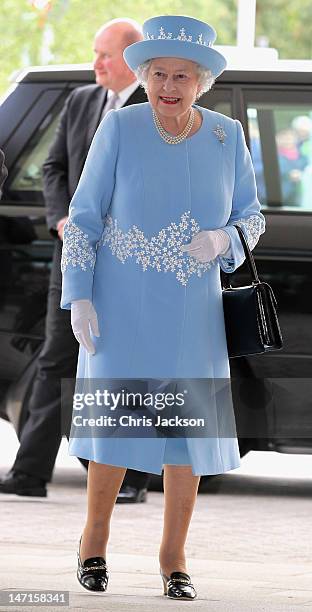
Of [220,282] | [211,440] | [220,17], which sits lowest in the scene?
[211,440]

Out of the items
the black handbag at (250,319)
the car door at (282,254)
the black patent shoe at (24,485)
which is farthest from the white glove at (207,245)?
the black patent shoe at (24,485)

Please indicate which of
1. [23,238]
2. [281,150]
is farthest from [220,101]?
[23,238]

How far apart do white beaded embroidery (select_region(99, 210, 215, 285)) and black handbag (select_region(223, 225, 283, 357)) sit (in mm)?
197

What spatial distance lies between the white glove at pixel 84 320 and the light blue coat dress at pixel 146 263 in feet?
0.09

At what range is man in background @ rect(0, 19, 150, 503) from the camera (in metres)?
7.89

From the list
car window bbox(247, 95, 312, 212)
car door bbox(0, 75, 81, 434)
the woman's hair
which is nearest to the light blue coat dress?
the woman's hair

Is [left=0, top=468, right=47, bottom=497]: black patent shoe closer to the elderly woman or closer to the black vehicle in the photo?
the black vehicle

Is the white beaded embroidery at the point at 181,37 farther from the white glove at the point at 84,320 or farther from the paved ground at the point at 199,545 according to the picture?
the paved ground at the point at 199,545

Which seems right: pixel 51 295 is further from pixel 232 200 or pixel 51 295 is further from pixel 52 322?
pixel 232 200

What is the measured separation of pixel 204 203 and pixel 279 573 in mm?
1475

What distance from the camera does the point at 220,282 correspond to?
5.60 m

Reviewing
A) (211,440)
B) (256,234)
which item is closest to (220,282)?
(256,234)

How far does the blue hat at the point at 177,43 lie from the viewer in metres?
5.35

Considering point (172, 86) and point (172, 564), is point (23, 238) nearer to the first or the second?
point (172, 86)
